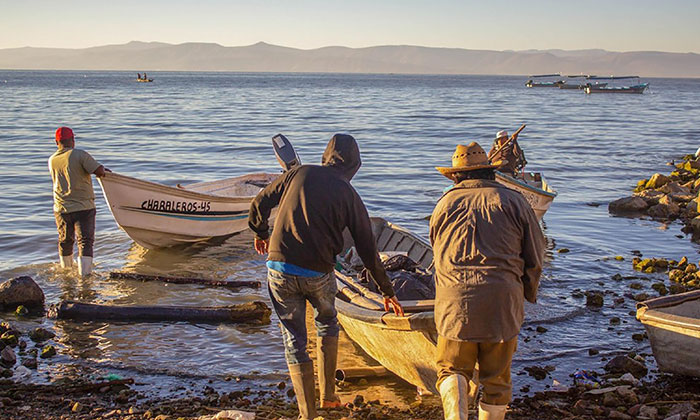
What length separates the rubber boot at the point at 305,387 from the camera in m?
5.56

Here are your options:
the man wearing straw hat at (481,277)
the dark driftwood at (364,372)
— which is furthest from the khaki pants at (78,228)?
the man wearing straw hat at (481,277)

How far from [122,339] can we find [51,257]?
5483 mm

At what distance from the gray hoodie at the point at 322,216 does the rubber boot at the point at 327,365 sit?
1.99 ft

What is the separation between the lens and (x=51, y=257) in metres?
13.4

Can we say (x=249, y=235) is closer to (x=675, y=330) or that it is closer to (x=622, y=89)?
(x=675, y=330)

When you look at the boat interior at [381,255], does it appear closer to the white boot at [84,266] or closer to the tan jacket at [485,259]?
the tan jacket at [485,259]

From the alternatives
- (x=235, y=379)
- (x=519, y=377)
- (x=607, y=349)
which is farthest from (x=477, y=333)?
(x=607, y=349)

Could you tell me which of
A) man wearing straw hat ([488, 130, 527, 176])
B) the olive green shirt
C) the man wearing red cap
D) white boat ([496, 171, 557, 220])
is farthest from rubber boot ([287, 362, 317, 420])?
man wearing straw hat ([488, 130, 527, 176])

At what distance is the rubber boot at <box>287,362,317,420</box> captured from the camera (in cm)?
556

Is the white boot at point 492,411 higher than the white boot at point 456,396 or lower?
lower

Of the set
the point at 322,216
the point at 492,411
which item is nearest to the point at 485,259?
the point at 492,411

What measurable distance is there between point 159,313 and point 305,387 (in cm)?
418

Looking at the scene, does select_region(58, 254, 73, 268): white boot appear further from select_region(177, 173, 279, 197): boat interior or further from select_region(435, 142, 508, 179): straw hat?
select_region(435, 142, 508, 179): straw hat

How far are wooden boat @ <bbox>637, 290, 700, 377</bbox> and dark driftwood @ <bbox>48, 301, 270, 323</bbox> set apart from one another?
450 cm
